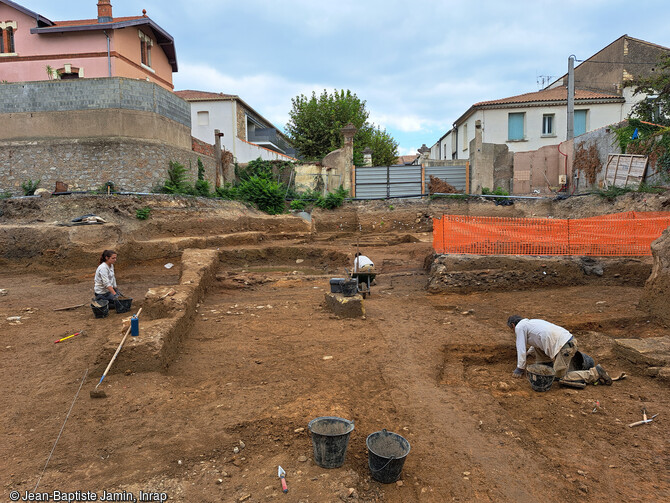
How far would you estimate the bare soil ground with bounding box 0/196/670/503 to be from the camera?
296cm

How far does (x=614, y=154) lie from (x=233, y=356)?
16136mm

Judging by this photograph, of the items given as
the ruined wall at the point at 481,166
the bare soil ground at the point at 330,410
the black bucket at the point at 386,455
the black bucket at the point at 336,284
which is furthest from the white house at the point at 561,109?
the black bucket at the point at 386,455

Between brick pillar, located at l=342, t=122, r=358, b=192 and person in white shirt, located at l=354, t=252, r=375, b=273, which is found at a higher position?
brick pillar, located at l=342, t=122, r=358, b=192

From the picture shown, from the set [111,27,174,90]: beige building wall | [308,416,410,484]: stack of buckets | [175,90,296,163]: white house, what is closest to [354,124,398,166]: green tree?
[175,90,296,163]: white house

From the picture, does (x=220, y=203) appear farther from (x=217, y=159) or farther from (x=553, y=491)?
(x=553, y=491)

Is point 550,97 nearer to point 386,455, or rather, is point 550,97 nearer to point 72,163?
point 72,163

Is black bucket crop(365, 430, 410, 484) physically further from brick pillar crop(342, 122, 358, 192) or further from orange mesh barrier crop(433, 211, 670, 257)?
brick pillar crop(342, 122, 358, 192)

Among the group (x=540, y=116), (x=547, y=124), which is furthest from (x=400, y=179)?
(x=547, y=124)

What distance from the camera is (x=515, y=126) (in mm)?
26219

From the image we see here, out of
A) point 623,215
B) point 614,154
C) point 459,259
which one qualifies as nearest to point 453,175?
point 614,154

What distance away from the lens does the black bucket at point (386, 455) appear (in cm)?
290

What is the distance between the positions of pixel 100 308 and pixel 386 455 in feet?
19.6

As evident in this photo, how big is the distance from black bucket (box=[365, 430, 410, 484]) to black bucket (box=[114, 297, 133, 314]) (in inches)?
228

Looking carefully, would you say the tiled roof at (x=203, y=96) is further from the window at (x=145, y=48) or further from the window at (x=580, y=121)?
the window at (x=580, y=121)
